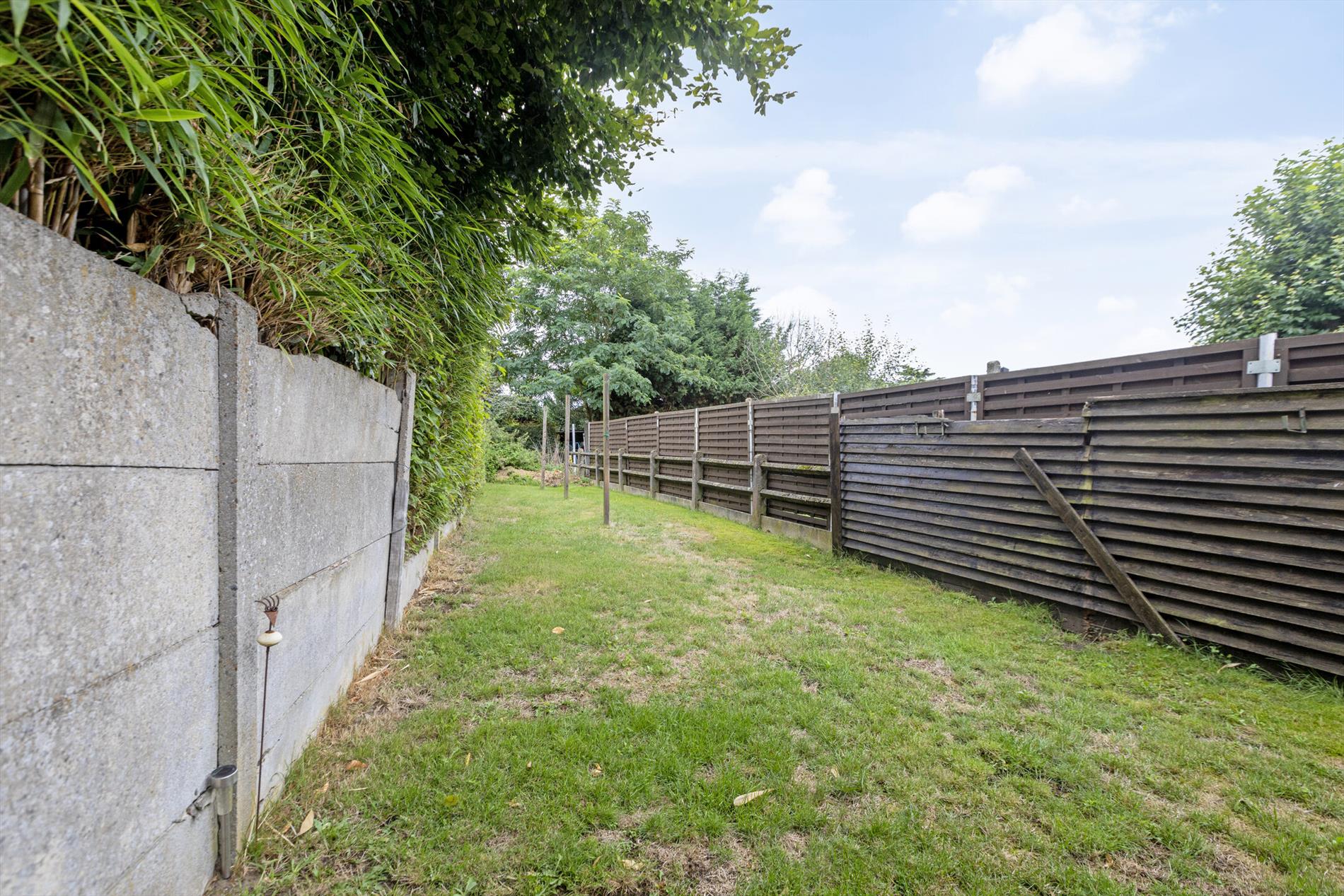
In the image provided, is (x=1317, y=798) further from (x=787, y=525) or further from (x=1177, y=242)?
(x=1177, y=242)

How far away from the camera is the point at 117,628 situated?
0.83m

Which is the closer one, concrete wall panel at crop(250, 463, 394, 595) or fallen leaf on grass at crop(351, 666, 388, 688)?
concrete wall panel at crop(250, 463, 394, 595)

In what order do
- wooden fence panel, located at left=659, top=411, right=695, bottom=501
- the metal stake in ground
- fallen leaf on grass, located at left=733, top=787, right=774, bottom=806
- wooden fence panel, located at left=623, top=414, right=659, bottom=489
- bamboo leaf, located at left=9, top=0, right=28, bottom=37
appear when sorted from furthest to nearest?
wooden fence panel, located at left=623, top=414, right=659, bottom=489 < wooden fence panel, located at left=659, top=411, right=695, bottom=501 < fallen leaf on grass, located at left=733, top=787, right=774, bottom=806 < the metal stake in ground < bamboo leaf, located at left=9, top=0, right=28, bottom=37

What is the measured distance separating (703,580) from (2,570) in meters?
4.05

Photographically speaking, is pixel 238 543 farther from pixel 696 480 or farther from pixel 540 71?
pixel 696 480

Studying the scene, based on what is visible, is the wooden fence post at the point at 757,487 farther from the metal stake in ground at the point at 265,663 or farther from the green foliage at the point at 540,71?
the metal stake in ground at the point at 265,663

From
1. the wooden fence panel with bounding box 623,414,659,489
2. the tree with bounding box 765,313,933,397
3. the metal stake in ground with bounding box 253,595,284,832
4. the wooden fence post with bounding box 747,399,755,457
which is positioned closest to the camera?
the metal stake in ground with bounding box 253,595,284,832

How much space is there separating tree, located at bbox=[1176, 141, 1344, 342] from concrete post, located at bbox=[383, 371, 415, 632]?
843 centimetres

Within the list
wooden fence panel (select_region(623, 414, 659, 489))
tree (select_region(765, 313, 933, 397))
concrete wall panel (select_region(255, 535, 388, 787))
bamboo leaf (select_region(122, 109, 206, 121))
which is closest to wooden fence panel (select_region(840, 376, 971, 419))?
concrete wall panel (select_region(255, 535, 388, 787))

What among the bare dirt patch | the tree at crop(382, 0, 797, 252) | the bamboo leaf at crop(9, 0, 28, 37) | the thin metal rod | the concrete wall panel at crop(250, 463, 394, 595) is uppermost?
the tree at crop(382, 0, 797, 252)

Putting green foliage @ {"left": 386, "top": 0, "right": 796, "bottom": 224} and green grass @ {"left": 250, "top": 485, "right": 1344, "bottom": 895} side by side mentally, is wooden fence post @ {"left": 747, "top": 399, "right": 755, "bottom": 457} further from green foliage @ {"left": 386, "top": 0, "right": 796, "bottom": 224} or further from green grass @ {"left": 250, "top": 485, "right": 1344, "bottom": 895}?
green foliage @ {"left": 386, "top": 0, "right": 796, "bottom": 224}

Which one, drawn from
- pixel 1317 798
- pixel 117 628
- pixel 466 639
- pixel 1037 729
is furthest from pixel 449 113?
pixel 1317 798

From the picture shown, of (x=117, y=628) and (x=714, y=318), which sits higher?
(x=714, y=318)

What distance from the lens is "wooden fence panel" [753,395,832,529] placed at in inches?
244
